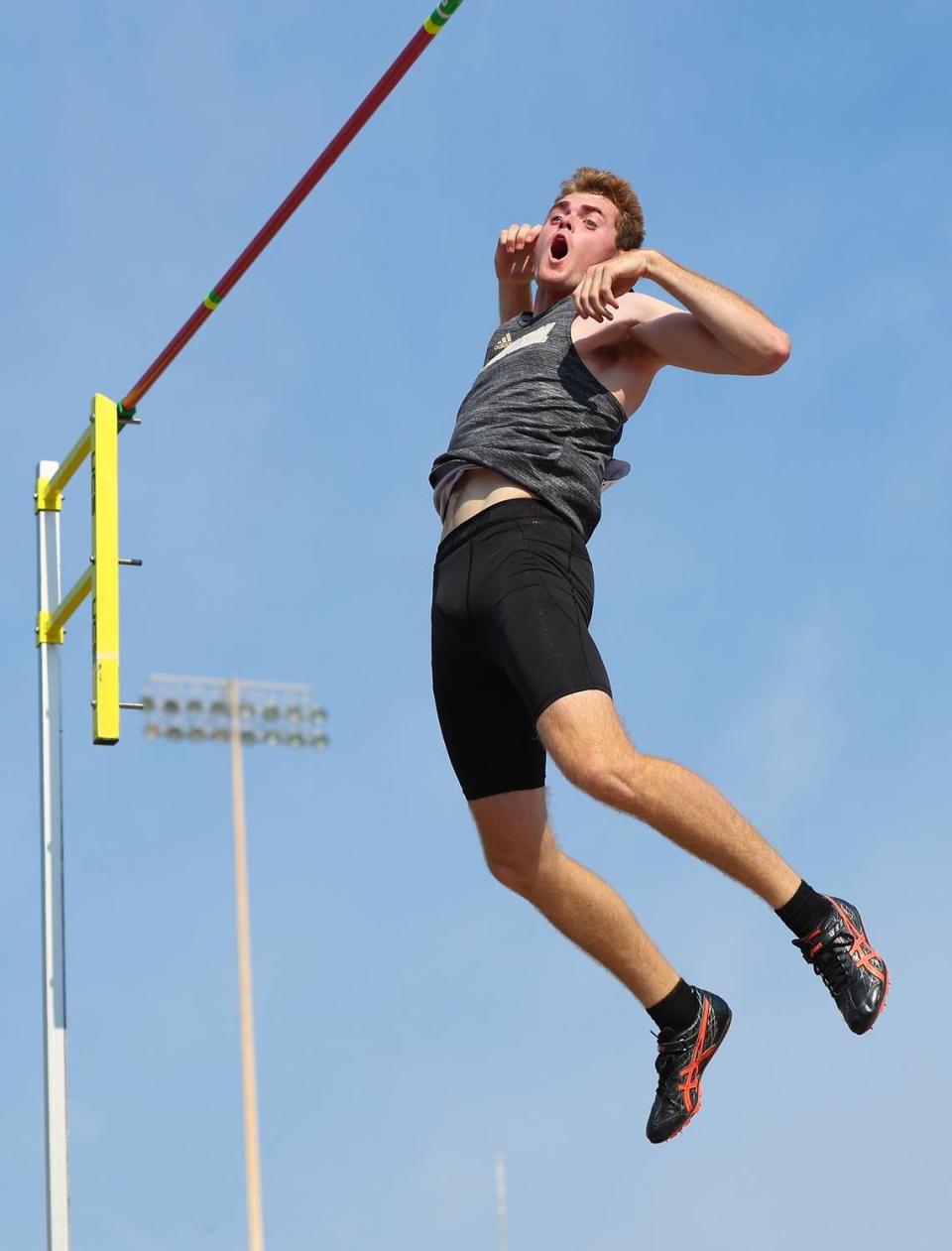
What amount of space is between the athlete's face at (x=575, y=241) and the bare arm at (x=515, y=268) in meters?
0.20

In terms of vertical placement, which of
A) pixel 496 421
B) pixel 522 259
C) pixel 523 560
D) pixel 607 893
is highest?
pixel 522 259

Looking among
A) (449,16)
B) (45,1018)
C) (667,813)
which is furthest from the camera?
(45,1018)

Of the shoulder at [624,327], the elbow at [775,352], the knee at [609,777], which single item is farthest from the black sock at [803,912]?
the shoulder at [624,327]

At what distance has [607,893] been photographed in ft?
17.4

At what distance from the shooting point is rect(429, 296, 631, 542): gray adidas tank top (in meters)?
5.21

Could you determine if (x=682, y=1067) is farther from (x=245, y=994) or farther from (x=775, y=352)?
(x=245, y=994)

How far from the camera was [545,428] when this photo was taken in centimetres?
523

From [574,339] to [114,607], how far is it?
8.84 feet

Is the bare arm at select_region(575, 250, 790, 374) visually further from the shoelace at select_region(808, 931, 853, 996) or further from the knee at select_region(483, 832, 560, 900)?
the shoelace at select_region(808, 931, 853, 996)

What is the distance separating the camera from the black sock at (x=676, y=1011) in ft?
17.0

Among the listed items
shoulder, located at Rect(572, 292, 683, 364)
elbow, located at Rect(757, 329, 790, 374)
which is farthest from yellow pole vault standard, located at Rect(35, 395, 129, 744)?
elbow, located at Rect(757, 329, 790, 374)

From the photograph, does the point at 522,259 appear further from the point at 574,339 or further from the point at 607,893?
the point at 607,893

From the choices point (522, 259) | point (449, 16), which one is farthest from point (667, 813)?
point (449, 16)

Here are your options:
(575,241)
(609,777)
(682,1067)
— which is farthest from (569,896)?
(575,241)
